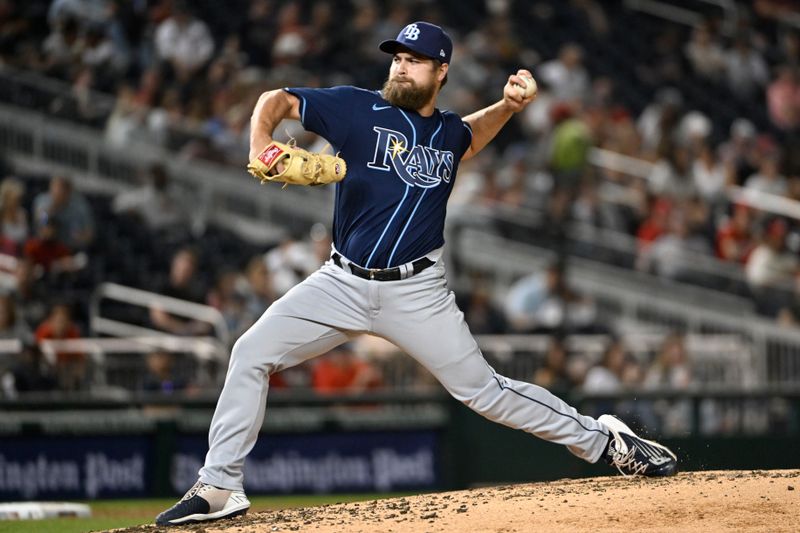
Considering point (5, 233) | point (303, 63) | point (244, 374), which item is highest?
point (303, 63)

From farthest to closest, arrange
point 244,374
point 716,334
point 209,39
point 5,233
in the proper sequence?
point 209,39 → point 716,334 → point 5,233 → point 244,374

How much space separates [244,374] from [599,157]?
391 inches

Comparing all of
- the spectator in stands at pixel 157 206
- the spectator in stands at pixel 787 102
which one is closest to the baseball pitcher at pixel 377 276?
the spectator in stands at pixel 157 206

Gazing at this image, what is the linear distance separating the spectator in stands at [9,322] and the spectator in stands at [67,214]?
1.10m

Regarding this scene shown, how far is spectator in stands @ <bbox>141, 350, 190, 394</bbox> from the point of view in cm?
1165

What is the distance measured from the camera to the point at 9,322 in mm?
11508

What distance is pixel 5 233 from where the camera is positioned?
1264cm

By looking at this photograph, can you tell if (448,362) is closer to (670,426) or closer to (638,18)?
(670,426)

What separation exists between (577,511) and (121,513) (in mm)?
4941

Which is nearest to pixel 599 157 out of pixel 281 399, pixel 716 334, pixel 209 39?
pixel 716 334

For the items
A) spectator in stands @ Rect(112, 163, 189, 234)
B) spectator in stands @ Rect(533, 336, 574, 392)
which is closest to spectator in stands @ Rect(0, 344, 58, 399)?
spectator in stands @ Rect(112, 163, 189, 234)

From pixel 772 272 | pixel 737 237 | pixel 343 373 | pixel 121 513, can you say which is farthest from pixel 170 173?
pixel 772 272

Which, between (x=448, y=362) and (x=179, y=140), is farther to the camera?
(x=179, y=140)

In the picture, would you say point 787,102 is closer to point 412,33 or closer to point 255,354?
point 412,33
